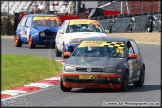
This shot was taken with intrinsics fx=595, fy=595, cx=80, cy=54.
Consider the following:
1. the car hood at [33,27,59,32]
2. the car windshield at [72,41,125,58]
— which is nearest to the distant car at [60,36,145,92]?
the car windshield at [72,41,125,58]

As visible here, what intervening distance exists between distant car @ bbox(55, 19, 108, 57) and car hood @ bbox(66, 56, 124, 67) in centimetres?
918

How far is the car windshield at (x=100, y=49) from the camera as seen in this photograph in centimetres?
1364

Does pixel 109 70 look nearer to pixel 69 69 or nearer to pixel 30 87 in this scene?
pixel 69 69

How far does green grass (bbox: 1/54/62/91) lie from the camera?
1536 cm

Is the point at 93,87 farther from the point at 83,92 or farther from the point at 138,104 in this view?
the point at 138,104

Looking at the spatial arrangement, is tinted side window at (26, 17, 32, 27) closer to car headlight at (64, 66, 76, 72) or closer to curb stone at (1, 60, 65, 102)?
curb stone at (1, 60, 65, 102)

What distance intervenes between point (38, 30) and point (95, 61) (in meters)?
15.5

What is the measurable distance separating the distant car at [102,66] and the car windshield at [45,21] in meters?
14.9

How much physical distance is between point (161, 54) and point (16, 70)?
887 centimetres

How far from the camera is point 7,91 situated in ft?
43.9

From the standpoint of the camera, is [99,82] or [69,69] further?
[69,69]

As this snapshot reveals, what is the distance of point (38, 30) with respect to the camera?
1117 inches

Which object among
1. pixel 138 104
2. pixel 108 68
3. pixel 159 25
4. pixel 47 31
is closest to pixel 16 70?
pixel 108 68

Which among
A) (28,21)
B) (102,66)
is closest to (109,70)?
(102,66)
